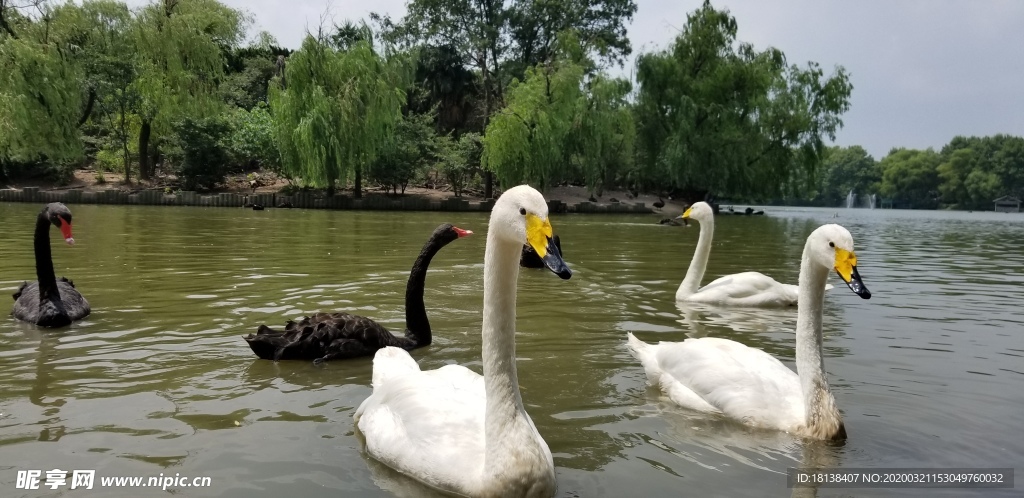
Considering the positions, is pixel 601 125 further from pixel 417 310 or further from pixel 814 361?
pixel 814 361

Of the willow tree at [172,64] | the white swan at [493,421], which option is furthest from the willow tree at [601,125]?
the white swan at [493,421]

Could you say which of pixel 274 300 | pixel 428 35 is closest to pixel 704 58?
pixel 428 35

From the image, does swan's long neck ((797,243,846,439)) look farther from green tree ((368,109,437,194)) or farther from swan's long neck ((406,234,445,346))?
green tree ((368,109,437,194))

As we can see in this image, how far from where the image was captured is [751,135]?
38.5 m

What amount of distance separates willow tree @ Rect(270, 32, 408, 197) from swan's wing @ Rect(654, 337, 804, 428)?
2718 cm

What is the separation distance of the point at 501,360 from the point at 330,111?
29269mm

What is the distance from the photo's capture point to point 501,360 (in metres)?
3.14

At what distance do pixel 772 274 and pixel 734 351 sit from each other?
306 inches

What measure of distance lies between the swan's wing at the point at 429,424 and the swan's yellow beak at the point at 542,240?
958 mm

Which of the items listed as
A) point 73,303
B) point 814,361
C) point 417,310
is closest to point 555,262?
point 814,361

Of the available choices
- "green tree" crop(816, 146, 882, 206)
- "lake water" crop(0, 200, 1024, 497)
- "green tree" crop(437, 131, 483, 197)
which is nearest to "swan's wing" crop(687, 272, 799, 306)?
"lake water" crop(0, 200, 1024, 497)

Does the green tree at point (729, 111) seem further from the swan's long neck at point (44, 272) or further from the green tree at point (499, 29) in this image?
the swan's long neck at point (44, 272)

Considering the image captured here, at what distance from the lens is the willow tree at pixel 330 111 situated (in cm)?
3042

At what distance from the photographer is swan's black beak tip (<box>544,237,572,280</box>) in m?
2.67
